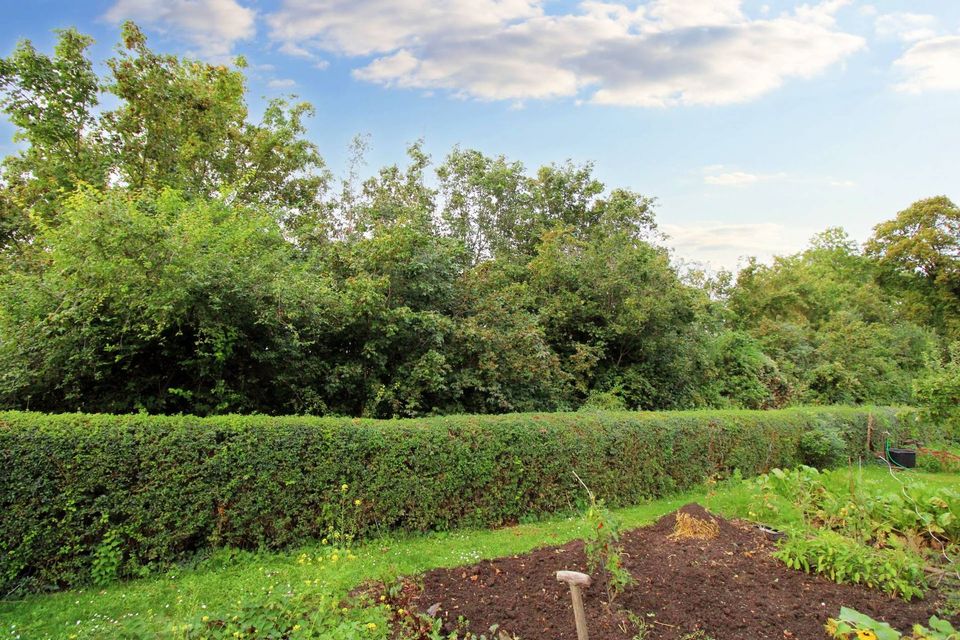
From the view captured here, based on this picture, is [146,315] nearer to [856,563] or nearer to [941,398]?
[856,563]

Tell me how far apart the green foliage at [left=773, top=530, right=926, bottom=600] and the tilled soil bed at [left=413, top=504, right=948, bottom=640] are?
92mm

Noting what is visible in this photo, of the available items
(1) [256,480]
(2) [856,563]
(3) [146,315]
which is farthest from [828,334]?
(3) [146,315]

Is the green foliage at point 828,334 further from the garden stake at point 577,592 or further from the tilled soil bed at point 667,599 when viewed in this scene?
the garden stake at point 577,592

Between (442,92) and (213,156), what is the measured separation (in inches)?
201

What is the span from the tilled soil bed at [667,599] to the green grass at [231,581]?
0.56 metres

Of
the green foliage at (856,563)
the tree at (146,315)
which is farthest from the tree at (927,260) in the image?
the tree at (146,315)

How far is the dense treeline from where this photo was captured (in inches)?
223

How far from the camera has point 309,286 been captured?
6809mm

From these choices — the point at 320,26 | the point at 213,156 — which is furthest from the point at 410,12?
the point at 213,156

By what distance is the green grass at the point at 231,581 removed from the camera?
324 centimetres

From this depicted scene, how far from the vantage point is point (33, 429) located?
399 centimetres

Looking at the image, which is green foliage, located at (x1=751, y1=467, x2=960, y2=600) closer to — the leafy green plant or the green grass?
the green grass

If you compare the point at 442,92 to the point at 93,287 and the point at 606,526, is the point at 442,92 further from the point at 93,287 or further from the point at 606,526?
the point at 606,526

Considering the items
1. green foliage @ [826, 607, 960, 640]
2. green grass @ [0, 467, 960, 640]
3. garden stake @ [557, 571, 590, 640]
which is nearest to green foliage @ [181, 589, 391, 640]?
green grass @ [0, 467, 960, 640]
